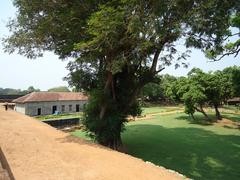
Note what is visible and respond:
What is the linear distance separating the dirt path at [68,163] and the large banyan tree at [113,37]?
4.21 m

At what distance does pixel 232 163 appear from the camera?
1246cm

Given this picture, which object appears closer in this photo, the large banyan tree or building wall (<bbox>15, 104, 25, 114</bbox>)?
the large banyan tree

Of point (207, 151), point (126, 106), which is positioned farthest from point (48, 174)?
point (207, 151)

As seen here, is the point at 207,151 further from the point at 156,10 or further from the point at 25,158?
the point at 25,158

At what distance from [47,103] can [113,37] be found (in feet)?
102

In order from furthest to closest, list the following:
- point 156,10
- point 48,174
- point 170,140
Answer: point 170,140, point 156,10, point 48,174

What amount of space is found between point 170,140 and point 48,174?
1364 cm

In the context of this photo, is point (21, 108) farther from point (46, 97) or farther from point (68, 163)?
point (68, 163)

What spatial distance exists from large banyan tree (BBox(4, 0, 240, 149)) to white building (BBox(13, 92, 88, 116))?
70.6 ft

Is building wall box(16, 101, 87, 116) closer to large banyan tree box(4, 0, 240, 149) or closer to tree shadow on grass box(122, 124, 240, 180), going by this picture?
tree shadow on grass box(122, 124, 240, 180)

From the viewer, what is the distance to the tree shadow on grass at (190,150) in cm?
1137

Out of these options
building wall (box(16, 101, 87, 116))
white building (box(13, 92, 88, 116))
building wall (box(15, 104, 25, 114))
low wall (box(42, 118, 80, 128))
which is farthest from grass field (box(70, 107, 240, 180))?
building wall (box(15, 104, 25, 114))

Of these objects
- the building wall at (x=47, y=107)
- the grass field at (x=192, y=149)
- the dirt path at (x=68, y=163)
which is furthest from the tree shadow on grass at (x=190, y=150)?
the building wall at (x=47, y=107)

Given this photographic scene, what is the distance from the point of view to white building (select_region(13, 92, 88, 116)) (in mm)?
36987
